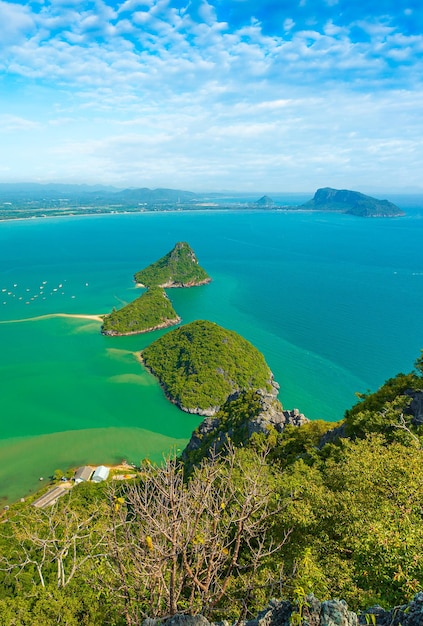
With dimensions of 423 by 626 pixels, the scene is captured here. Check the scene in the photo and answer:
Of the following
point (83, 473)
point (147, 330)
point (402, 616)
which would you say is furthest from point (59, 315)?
point (402, 616)

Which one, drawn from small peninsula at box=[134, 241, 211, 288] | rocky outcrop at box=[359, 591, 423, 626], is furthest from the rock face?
small peninsula at box=[134, 241, 211, 288]

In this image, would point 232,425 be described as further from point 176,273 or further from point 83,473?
point 176,273

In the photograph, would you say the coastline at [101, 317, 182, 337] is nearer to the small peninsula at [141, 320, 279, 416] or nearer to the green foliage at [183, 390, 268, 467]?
the small peninsula at [141, 320, 279, 416]

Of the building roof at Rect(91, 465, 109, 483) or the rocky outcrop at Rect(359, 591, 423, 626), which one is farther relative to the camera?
the building roof at Rect(91, 465, 109, 483)

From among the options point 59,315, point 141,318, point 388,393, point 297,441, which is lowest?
point 59,315

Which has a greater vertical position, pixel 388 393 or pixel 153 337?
pixel 388 393

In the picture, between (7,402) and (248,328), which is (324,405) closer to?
(248,328)
